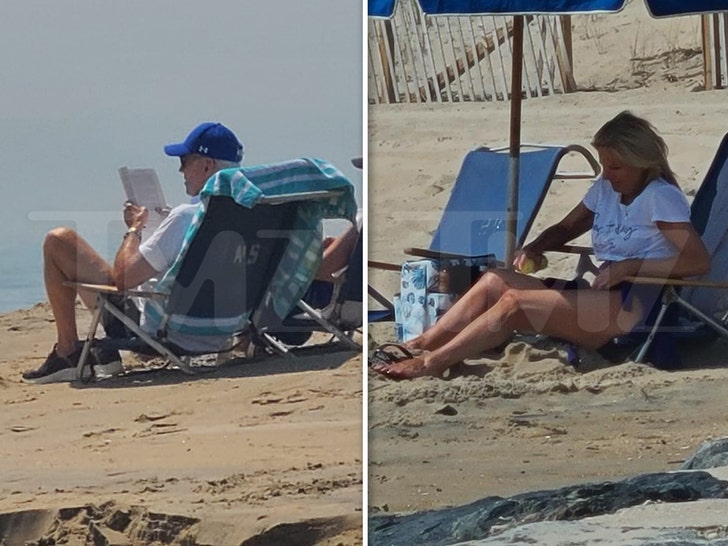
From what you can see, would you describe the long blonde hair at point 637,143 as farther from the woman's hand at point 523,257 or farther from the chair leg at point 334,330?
the chair leg at point 334,330

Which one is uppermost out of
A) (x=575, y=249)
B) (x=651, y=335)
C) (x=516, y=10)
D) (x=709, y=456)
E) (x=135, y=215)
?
(x=516, y=10)

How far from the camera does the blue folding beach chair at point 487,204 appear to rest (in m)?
5.21

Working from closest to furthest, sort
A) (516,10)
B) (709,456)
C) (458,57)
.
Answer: (516,10) → (458,57) → (709,456)

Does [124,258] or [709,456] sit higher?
[124,258]

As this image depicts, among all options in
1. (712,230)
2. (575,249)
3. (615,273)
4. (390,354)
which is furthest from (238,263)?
(712,230)

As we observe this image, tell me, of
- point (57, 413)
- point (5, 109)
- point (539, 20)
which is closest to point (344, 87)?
point (539, 20)

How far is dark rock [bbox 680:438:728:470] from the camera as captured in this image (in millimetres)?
5316

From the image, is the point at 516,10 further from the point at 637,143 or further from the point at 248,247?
the point at 248,247

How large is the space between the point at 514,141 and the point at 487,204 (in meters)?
0.22

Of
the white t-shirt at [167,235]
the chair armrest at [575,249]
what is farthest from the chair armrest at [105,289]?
the chair armrest at [575,249]

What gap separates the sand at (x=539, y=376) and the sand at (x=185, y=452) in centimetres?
15

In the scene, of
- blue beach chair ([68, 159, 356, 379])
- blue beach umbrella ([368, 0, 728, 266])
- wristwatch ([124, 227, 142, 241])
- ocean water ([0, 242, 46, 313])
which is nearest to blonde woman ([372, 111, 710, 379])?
blue beach umbrella ([368, 0, 728, 266])

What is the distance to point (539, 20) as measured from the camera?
5125 mm

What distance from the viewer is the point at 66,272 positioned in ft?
16.8
